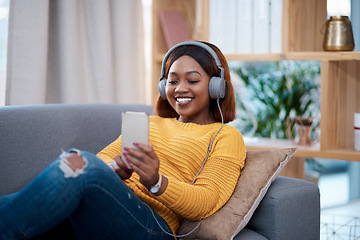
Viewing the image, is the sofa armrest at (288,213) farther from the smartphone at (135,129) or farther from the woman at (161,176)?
the smartphone at (135,129)

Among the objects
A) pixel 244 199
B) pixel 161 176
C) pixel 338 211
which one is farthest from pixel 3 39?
pixel 338 211

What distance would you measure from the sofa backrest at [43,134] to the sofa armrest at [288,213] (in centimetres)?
71

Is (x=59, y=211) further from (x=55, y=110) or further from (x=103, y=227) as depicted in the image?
(x=55, y=110)

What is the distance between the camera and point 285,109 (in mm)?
2334

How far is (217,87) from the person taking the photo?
1356 millimetres

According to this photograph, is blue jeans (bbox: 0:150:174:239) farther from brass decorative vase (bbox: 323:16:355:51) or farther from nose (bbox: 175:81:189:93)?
brass decorative vase (bbox: 323:16:355:51)

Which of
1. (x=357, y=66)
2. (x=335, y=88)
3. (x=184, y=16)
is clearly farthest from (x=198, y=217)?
(x=184, y=16)

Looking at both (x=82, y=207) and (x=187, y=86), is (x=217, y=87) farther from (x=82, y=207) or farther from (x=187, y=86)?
(x=82, y=207)

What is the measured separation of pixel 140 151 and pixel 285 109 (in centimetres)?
147

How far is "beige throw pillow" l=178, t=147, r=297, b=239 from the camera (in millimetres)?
1172

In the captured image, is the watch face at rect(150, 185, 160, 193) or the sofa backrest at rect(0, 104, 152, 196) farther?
the sofa backrest at rect(0, 104, 152, 196)

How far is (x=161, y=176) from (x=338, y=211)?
193 centimetres

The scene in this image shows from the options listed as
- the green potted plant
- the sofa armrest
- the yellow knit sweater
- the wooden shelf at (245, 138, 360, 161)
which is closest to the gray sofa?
the sofa armrest

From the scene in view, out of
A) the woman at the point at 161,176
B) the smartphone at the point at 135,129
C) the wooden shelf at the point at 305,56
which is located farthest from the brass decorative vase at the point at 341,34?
the smartphone at the point at 135,129
